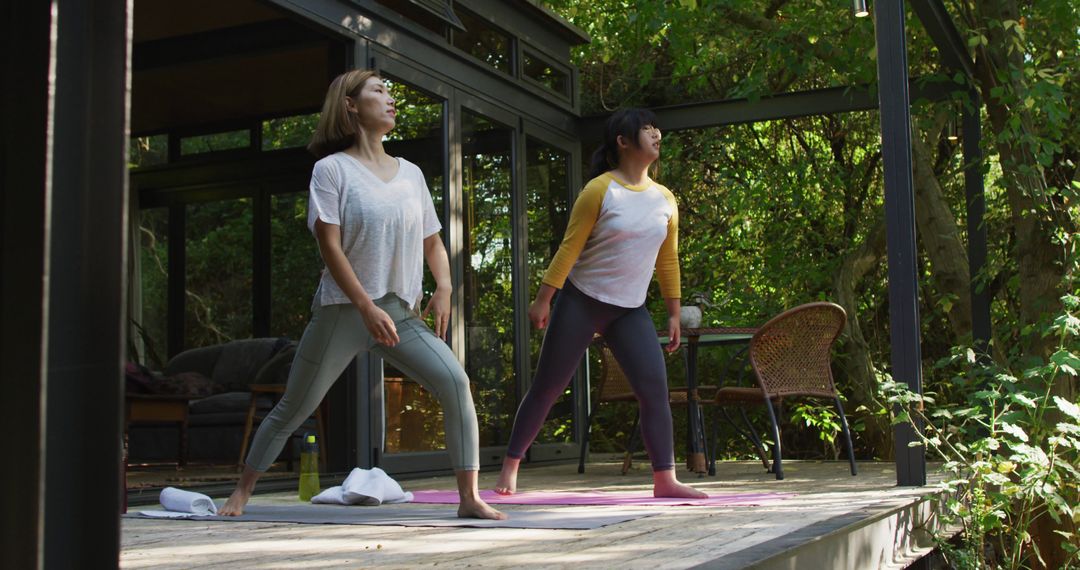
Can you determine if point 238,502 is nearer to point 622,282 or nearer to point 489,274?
point 622,282

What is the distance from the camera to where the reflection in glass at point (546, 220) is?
27.1 ft

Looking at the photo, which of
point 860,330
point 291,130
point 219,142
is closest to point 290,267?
point 291,130

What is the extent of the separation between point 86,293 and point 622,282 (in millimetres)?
3452

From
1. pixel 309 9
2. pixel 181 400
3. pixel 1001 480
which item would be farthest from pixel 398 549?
pixel 181 400

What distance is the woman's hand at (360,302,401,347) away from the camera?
341 cm

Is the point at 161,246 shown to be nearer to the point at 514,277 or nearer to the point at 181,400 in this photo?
the point at 181,400

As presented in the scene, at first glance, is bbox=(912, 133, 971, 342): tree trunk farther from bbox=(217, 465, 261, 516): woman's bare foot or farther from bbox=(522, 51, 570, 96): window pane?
bbox=(217, 465, 261, 516): woman's bare foot

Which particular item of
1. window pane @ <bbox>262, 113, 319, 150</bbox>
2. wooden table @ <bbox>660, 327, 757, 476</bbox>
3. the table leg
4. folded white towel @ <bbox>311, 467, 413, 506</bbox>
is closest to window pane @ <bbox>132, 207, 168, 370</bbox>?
window pane @ <bbox>262, 113, 319, 150</bbox>

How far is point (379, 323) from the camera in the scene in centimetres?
341

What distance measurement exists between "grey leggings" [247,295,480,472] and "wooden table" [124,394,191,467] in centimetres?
438

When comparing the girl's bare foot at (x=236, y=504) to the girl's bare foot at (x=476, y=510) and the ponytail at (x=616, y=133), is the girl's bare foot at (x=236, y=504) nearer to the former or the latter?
the girl's bare foot at (x=476, y=510)

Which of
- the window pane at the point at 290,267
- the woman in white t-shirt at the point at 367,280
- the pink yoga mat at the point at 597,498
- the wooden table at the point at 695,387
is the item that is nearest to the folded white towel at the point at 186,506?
the woman in white t-shirt at the point at 367,280

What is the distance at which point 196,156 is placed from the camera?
10.4 meters

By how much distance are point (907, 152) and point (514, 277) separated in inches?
135
